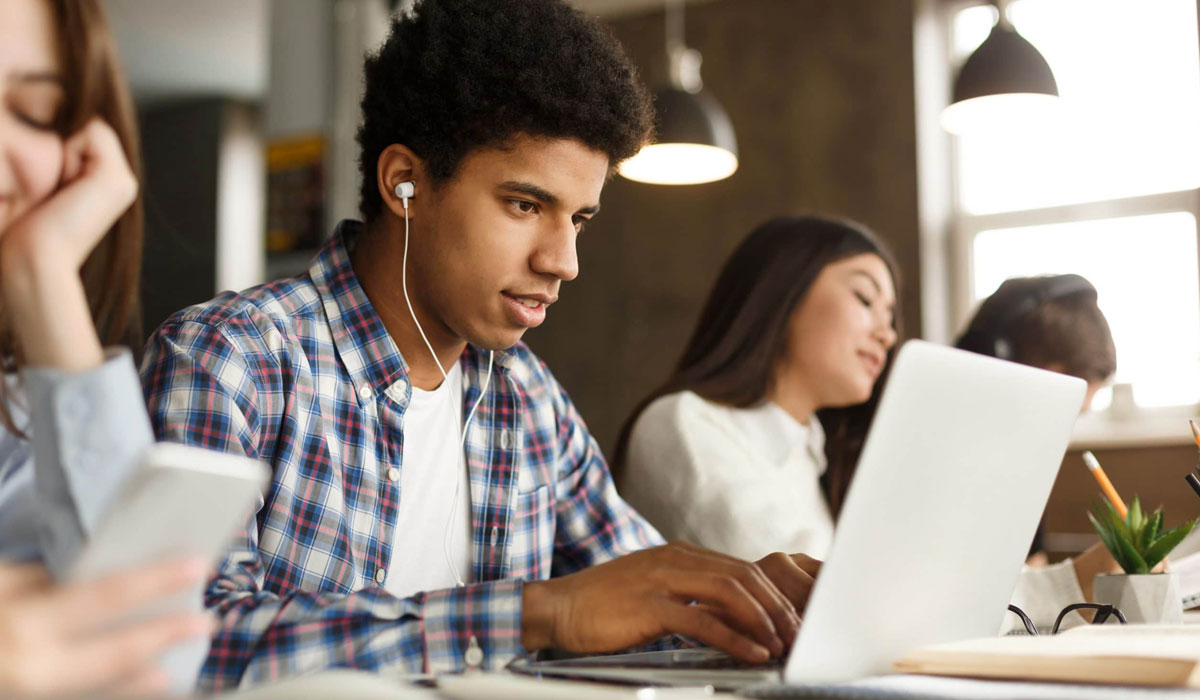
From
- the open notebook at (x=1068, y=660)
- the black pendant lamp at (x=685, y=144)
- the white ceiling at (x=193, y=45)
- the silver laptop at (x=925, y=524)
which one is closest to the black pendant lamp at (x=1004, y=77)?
the black pendant lamp at (x=685, y=144)

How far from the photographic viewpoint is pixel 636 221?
5.14m

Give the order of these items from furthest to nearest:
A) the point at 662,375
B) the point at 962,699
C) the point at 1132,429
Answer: the point at 662,375
the point at 1132,429
the point at 962,699

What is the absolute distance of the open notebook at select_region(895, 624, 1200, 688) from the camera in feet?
2.43

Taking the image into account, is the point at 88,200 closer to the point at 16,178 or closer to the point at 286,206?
the point at 16,178

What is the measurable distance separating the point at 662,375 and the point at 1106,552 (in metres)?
3.39

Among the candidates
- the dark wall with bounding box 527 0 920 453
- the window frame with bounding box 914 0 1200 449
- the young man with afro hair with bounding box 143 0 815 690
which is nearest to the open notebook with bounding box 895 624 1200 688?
the young man with afro hair with bounding box 143 0 815 690

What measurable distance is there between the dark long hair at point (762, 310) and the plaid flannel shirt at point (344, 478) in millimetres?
628

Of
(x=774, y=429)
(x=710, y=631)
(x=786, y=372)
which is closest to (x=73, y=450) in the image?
(x=710, y=631)

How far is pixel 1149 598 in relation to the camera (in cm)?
135

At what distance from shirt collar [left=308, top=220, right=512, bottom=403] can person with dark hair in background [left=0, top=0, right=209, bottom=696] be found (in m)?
0.40

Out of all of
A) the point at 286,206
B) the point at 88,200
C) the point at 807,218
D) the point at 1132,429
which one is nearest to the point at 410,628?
the point at 88,200

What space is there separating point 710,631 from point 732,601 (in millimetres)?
30

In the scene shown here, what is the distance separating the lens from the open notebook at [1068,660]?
2.43ft

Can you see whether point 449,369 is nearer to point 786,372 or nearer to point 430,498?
point 430,498
